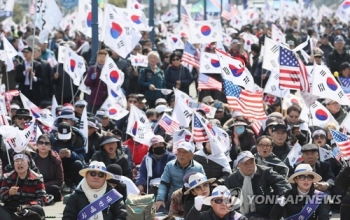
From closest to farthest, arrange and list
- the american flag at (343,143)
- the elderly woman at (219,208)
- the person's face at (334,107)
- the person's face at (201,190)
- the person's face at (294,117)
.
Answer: the elderly woman at (219,208), the person's face at (201,190), the american flag at (343,143), the person's face at (294,117), the person's face at (334,107)

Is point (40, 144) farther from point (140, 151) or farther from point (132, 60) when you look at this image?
point (132, 60)

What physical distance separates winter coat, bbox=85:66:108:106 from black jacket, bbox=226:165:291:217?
26.9ft

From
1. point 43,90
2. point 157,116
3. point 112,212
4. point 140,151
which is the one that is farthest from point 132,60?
point 112,212

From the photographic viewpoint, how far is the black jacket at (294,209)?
1269 centimetres

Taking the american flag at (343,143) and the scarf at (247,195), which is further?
the american flag at (343,143)

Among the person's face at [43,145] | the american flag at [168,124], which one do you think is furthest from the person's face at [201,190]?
the american flag at [168,124]

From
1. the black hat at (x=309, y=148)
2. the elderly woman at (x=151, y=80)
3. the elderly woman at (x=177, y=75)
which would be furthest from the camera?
the elderly woman at (x=177, y=75)

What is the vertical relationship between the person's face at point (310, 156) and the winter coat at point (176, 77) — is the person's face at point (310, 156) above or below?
above

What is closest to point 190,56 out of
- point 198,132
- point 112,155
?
point 112,155

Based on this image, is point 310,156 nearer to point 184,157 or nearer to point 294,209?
point 184,157

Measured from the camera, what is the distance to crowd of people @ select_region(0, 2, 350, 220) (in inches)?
478

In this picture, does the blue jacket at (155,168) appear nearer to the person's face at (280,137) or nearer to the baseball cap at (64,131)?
the person's face at (280,137)

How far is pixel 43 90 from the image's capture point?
22844mm

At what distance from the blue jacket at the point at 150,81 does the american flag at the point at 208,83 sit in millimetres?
1164
